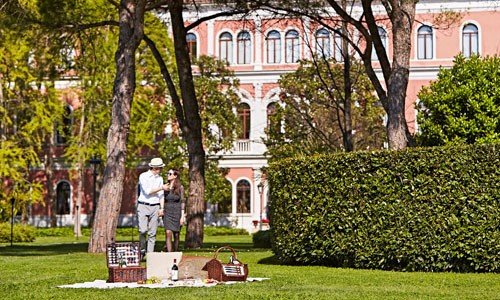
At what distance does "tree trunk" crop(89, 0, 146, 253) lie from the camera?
763 inches

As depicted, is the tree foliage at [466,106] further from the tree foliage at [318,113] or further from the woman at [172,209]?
the woman at [172,209]

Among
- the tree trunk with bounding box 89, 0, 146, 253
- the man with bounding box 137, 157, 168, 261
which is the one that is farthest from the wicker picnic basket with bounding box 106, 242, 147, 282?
the tree trunk with bounding box 89, 0, 146, 253

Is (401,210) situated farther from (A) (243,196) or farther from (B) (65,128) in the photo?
(B) (65,128)

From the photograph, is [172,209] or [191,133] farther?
[191,133]

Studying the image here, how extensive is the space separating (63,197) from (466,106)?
96.5 feet

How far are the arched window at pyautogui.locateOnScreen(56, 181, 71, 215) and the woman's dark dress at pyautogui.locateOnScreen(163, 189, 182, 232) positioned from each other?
115ft

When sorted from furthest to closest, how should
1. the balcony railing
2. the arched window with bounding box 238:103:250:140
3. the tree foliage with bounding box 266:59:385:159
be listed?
1. the arched window with bounding box 238:103:250:140
2. the balcony railing
3. the tree foliage with bounding box 266:59:385:159

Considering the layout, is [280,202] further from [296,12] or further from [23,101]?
[23,101]

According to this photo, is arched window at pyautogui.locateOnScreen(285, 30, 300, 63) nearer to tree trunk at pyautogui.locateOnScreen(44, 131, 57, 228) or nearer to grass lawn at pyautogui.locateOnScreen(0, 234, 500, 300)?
tree trunk at pyautogui.locateOnScreen(44, 131, 57, 228)

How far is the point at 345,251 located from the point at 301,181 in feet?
4.59

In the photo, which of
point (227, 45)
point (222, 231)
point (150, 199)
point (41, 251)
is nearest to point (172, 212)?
point (150, 199)

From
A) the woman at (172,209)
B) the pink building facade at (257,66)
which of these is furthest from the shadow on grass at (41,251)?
the pink building facade at (257,66)

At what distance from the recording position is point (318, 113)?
36.8 meters

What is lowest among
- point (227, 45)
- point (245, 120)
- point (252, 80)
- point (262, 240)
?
point (262, 240)
